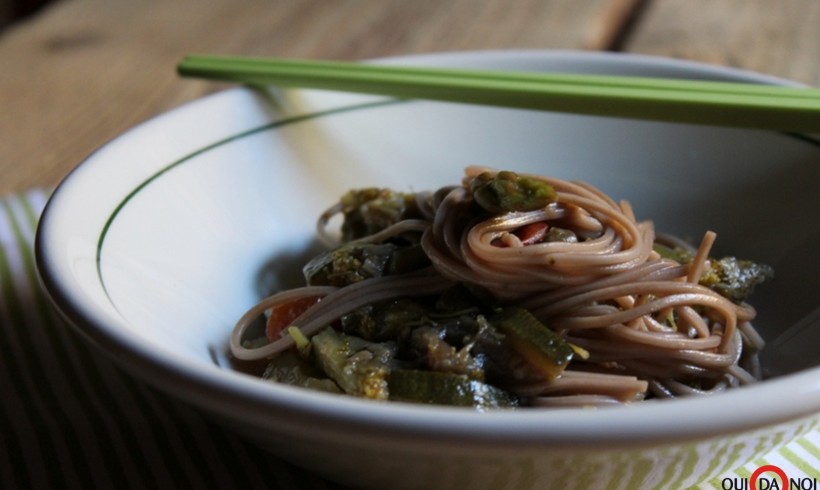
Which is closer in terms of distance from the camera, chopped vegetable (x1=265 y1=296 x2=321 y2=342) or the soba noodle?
the soba noodle

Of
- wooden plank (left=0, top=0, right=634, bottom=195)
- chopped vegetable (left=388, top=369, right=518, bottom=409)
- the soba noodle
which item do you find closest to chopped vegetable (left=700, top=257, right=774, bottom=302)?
the soba noodle

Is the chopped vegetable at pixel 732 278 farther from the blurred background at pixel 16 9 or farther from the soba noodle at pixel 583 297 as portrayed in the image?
the blurred background at pixel 16 9

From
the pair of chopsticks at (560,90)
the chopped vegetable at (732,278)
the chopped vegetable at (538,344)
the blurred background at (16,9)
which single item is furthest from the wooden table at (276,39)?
the blurred background at (16,9)

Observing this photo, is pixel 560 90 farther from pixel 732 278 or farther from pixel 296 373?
pixel 296 373

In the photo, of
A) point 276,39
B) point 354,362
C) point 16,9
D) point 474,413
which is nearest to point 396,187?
point 354,362

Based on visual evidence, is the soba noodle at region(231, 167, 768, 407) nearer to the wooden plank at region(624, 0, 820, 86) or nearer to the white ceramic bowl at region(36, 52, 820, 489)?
the white ceramic bowl at region(36, 52, 820, 489)

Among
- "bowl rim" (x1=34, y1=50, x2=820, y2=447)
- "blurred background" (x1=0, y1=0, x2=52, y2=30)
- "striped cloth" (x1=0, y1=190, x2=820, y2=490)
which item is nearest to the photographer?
"bowl rim" (x1=34, y1=50, x2=820, y2=447)
